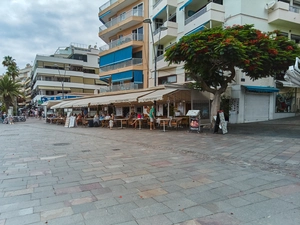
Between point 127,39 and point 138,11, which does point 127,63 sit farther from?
point 138,11

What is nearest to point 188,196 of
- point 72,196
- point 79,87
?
point 72,196

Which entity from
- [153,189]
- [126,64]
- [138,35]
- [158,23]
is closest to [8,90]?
[126,64]

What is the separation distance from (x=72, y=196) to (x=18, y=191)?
118 cm

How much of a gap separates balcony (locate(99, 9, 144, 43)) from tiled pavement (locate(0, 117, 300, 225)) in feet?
74.9

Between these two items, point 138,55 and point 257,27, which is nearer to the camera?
point 257,27

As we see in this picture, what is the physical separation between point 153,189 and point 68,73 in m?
→ 46.4

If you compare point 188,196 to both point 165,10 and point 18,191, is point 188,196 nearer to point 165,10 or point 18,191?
point 18,191

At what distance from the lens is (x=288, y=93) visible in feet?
65.1

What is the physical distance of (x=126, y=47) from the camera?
26.2 m

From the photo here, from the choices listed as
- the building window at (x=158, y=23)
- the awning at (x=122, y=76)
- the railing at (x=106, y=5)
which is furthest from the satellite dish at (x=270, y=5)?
the railing at (x=106, y=5)

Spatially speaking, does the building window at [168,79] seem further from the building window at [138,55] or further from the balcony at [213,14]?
the balcony at [213,14]

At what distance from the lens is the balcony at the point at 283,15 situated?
57.5 feet

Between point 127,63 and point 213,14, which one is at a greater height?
point 213,14

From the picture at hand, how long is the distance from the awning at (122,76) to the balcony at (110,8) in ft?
30.5
